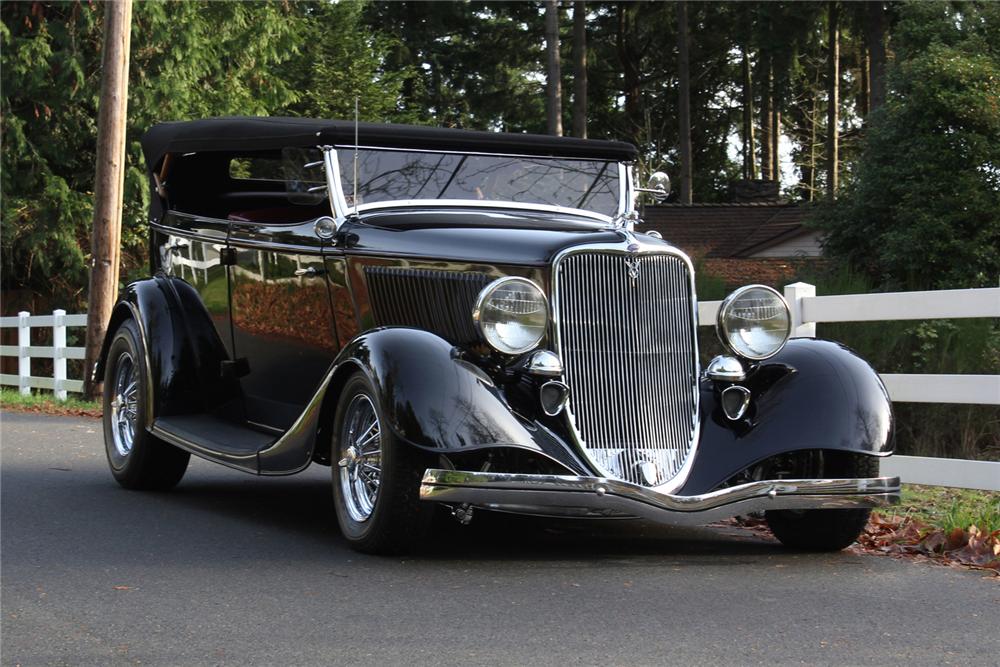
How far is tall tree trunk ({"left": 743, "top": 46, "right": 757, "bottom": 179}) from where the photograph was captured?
158ft

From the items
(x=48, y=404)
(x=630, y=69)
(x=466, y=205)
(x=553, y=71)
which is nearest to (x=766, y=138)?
(x=630, y=69)

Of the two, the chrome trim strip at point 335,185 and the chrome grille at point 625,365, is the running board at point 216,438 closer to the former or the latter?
the chrome trim strip at point 335,185

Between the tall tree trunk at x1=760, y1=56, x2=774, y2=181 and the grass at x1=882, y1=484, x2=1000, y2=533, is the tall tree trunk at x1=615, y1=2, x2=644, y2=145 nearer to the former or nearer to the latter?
the tall tree trunk at x1=760, y1=56, x2=774, y2=181

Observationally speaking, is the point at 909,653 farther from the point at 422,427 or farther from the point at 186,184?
the point at 186,184

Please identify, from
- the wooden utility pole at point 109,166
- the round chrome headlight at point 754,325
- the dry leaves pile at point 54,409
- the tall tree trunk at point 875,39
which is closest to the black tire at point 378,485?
the round chrome headlight at point 754,325

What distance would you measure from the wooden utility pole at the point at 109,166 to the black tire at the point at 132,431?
28.0 feet

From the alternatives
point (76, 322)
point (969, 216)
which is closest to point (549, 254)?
point (76, 322)

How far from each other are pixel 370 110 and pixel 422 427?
99.1 feet

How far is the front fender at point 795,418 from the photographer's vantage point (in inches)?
257

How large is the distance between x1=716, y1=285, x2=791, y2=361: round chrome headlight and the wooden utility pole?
12212 mm

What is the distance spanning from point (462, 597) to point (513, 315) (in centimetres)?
136

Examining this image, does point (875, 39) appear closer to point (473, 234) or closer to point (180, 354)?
point (180, 354)

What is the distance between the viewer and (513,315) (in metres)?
6.36

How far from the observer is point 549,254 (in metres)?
6.50
